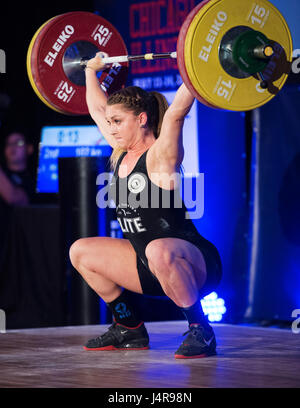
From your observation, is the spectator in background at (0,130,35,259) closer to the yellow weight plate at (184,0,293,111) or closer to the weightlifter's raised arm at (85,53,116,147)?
the weightlifter's raised arm at (85,53,116,147)

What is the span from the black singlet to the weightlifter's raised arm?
52 cm

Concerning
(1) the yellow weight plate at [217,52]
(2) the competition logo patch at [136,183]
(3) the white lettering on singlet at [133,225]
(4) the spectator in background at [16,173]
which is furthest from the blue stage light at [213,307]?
(1) the yellow weight plate at [217,52]

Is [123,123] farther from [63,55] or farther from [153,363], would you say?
[153,363]

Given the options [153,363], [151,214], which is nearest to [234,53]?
[151,214]

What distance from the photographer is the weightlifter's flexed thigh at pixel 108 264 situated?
12.8 feet

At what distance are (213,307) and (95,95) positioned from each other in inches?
79.9

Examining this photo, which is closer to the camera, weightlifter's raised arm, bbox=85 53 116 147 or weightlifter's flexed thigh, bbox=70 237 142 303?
weightlifter's flexed thigh, bbox=70 237 142 303

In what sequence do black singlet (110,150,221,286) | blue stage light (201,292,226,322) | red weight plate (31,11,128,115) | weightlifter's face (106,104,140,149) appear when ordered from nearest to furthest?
1. black singlet (110,150,221,286)
2. weightlifter's face (106,104,140,149)
3. red weight plate (31,11,128,115)
4. blue stage light (201,292,226,322)

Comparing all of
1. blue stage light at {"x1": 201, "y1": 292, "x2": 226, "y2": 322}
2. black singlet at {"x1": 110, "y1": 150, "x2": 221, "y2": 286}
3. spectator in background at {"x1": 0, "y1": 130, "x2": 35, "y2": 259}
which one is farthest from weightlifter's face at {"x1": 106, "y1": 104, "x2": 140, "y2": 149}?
spectator in background at {"x1": 0, "y1": 130, "x2": 35, "y2": 259}

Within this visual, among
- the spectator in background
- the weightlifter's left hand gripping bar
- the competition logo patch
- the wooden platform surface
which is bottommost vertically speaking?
the wooden platform surface

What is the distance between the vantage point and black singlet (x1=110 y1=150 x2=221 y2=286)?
3.69 metres

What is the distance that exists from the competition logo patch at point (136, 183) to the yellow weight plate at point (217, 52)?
53cm

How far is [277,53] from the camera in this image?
11.7ft

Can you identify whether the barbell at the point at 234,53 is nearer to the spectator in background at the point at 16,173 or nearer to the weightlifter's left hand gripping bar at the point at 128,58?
the weightlifter's left hand gripping bar at the point at 128,58
